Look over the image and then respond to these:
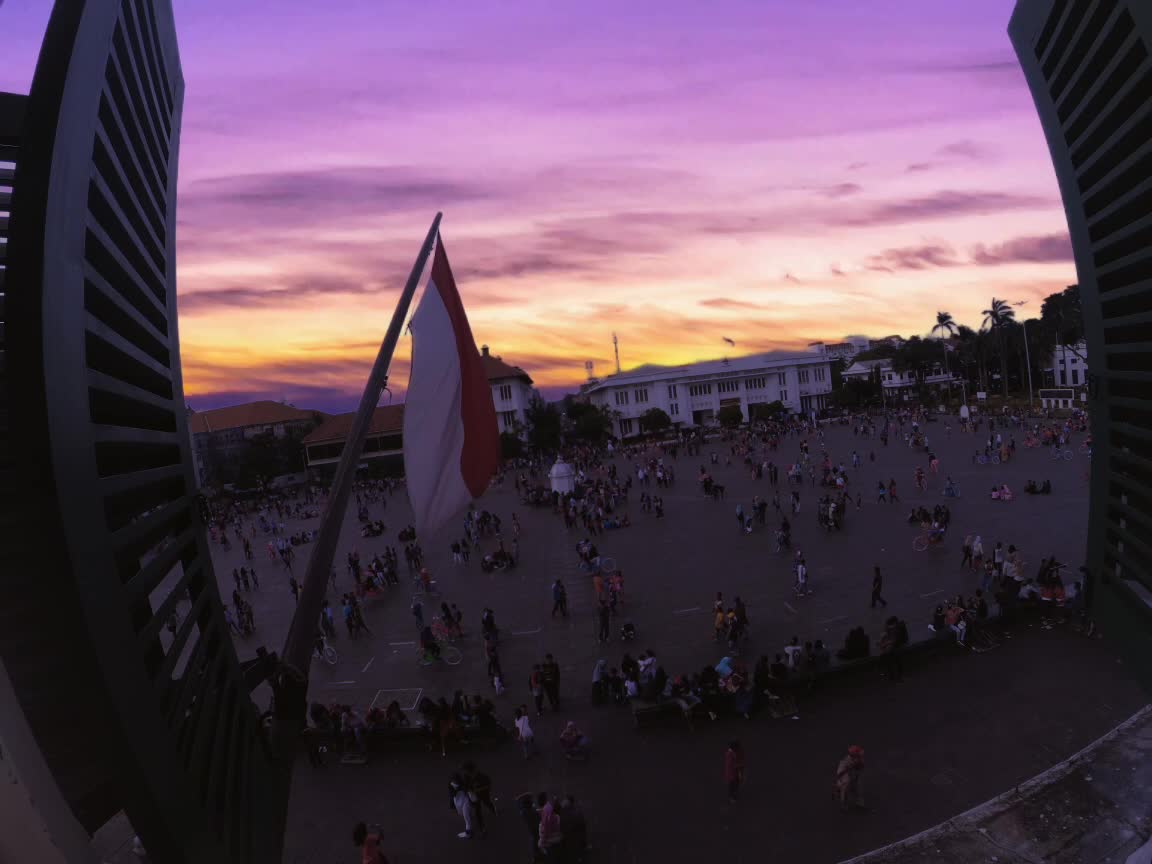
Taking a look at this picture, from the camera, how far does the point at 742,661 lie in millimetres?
13539

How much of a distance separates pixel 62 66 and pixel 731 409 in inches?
3514

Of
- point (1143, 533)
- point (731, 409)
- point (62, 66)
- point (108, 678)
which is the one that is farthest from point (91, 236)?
point (731, 409)

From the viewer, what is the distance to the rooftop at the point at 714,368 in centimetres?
8956

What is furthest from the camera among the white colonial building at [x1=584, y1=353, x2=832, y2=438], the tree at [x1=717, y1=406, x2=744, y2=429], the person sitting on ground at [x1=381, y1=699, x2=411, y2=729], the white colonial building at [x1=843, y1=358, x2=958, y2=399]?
the white colonial building at [x1=584, y1=353, x2=832, y2=438]

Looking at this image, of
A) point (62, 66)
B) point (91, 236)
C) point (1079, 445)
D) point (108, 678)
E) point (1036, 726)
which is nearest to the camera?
point (108, 678)

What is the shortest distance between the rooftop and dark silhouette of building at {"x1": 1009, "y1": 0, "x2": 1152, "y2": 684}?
84458mm

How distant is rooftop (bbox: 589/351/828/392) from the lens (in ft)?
294

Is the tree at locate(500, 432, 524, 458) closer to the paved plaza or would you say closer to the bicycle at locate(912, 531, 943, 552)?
the paved plaza

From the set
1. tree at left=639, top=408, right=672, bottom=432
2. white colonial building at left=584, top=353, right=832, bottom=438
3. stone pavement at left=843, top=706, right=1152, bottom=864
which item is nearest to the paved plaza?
stone pavement at left=843, top=706, right=1152, bottom=864

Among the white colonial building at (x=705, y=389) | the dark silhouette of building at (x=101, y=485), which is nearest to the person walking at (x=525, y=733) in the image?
the dark silhouette of building at (x=101, y=485)

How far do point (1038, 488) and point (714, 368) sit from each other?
219 feet

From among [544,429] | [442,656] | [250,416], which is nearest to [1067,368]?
[544,429]

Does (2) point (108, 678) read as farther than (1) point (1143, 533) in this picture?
No

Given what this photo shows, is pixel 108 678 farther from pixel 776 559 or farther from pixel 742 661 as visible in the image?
pixel 776 559
